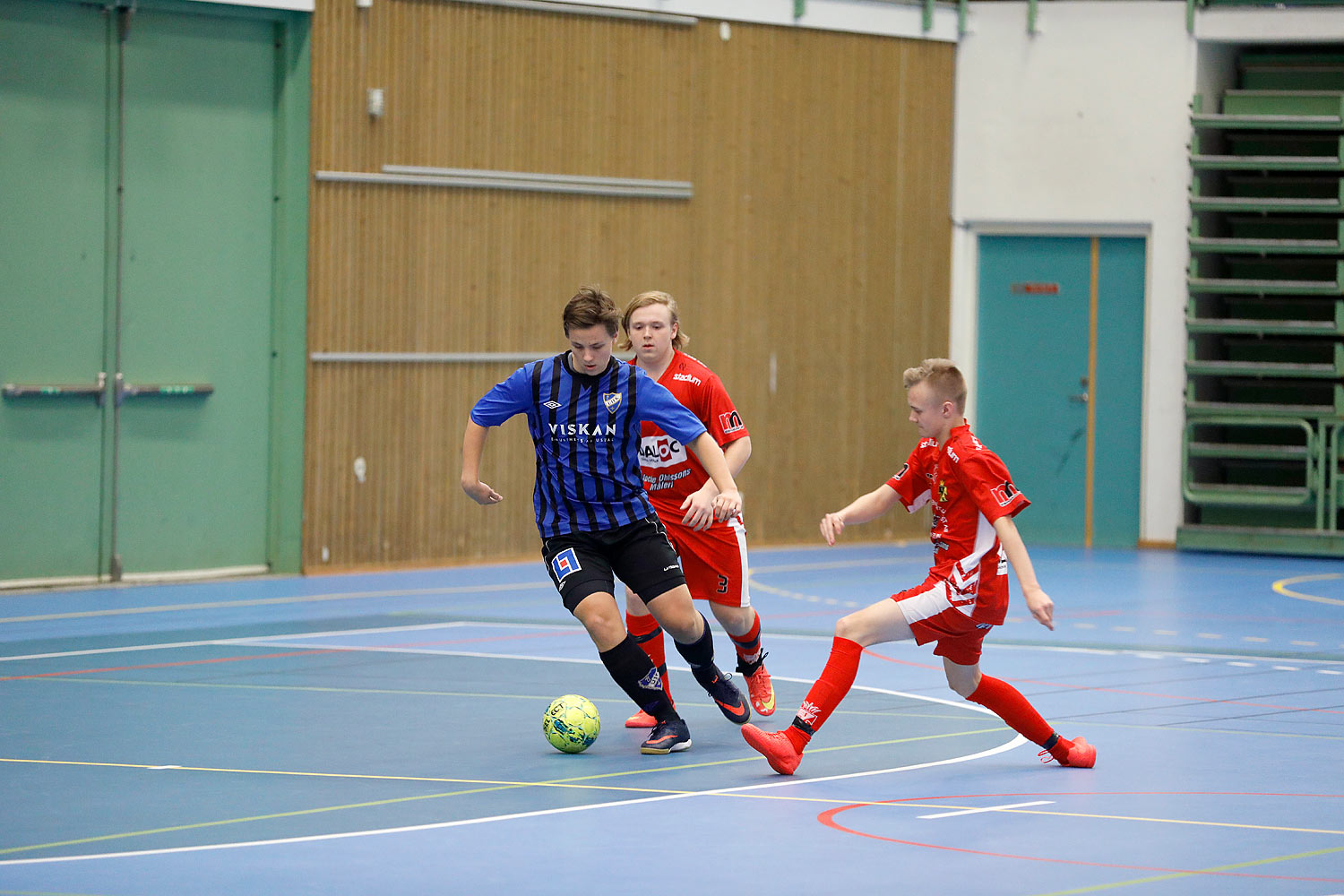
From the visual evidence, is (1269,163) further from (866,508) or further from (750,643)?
(866,508)

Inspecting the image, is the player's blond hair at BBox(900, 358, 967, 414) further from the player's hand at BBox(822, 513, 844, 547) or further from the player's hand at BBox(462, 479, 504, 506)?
the player's hand at BBox(462, 479, 504, 506)

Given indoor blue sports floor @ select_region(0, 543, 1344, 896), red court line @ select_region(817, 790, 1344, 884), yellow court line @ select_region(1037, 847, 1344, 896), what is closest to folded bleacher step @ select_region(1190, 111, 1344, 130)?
indoor blue sports floor @ select_region(0, 543, 1344, 896)

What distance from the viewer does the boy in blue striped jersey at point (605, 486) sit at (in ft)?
24.5

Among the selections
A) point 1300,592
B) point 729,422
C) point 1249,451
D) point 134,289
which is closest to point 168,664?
point 729,422

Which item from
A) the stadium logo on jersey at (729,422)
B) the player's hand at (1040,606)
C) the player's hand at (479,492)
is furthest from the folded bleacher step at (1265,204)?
the player's hand at (1040,606)

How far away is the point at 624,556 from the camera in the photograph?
301 inches

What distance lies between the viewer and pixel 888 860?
5.70 meters

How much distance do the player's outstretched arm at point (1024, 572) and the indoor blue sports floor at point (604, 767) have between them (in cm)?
71

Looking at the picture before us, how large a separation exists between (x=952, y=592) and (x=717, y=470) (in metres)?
1.09

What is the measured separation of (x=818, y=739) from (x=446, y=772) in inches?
67.9

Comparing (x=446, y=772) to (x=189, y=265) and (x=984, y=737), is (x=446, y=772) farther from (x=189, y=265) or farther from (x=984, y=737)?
(x=189, y=265)

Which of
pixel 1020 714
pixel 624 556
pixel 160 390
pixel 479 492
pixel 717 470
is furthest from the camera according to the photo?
pixel 160 390

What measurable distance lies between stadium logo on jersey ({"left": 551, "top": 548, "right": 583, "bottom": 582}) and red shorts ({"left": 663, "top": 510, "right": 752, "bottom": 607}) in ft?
2.89

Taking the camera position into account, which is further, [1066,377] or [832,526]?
[1066,377]
